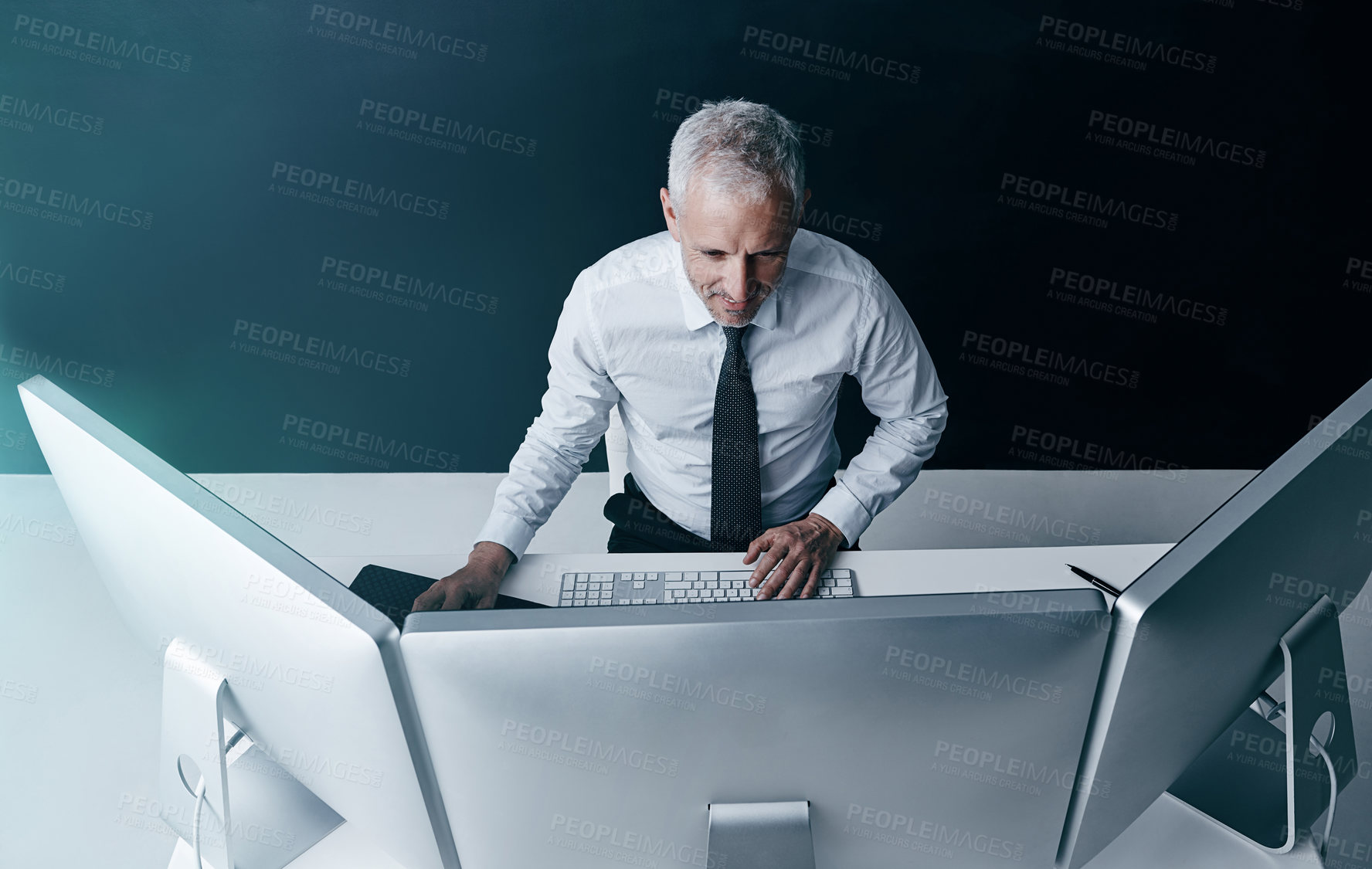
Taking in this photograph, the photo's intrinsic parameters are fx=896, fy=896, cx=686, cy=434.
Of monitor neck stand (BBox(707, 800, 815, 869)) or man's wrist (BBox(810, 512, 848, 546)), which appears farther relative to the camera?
man's wrist (BBox(810, 512, 848, 546))

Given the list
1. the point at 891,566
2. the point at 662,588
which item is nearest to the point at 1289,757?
the point at 891,566

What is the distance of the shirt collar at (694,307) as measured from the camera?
1547mm

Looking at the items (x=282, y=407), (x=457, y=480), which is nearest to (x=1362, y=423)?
(x=457, y=480)

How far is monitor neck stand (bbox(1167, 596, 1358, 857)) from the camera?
1023 mm

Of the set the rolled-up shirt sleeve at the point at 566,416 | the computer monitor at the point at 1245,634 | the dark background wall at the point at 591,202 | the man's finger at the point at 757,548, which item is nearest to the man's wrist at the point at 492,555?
the rolled-up shirt sleeve at the point at 566,416

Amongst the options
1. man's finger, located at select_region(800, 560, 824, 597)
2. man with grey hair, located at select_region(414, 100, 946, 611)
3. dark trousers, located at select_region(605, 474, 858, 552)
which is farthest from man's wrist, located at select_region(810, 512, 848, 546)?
dark trousers, located at select_region(605, 474, 858, 552)

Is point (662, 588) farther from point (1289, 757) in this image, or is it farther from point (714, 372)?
point (1289, 757)

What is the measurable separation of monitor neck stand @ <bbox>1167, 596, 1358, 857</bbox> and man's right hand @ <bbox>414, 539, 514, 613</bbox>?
100 centimetres

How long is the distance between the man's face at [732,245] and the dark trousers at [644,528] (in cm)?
51

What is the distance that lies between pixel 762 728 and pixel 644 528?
3.48 feet

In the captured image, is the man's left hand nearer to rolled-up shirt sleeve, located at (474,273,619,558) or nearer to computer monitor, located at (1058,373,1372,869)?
rolled-up shirt sleeve, located at (474,273,619,558)

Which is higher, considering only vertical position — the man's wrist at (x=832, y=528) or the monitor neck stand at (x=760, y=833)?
the man's wrist at (x=832, y=528)

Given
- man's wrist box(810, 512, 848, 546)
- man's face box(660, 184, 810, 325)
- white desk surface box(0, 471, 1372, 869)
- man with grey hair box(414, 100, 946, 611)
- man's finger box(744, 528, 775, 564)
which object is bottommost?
white desk surface box(0, 471, 1372, 869)

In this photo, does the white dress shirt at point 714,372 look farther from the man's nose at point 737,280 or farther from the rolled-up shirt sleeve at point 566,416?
the man's nose at point 737,280
